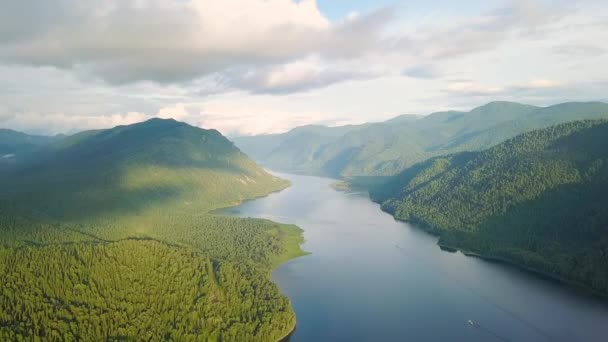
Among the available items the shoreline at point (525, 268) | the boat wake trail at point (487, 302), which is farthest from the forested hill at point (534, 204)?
the boat wake trail at point (487, 302)

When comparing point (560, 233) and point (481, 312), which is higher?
point (560, 233)

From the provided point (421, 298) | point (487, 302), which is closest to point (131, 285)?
point (421, 298)

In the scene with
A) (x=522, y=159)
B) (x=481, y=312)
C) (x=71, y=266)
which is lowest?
(x=481, y=312)

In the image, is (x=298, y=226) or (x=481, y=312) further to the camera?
(x=298, y=226)

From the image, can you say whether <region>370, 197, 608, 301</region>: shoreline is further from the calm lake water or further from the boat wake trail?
the boat wake trail

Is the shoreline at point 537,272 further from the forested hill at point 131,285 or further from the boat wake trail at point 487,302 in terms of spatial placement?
the forested hill at point 131,285

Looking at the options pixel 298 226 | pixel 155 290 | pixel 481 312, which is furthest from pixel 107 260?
pixel 298 226

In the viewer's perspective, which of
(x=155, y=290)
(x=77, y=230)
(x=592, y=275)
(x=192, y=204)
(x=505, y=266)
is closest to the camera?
(x=155, y=290)

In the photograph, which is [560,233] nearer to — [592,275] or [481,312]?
[592,275]

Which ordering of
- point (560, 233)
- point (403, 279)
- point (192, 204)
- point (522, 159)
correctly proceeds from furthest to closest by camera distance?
point (192, 204), point (522, 159), point (560, 233), point (403, 279)
